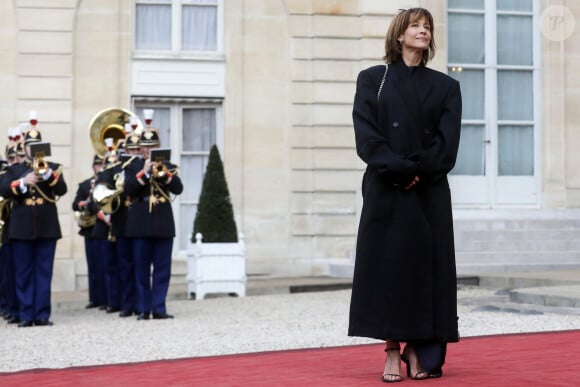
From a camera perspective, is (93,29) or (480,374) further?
(93,29)

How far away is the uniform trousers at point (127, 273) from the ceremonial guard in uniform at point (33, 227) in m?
1.15

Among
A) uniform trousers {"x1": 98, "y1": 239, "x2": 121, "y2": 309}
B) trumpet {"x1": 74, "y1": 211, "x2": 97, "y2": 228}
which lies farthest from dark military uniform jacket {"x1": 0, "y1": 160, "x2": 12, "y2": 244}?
trumpet {"x1": 74, "y1": 211, "x2": 97, "y2": 228}

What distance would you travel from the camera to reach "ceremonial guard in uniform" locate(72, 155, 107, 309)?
15.4 meters

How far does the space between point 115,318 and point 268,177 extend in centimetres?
576

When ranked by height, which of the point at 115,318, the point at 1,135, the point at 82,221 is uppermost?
the point at 1,135

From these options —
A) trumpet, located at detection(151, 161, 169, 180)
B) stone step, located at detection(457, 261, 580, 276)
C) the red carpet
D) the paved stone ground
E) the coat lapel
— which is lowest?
the paved stone ground

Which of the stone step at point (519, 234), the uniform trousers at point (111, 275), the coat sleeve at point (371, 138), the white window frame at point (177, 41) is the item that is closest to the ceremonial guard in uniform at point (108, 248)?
the uniform trousers at point (111, 275)

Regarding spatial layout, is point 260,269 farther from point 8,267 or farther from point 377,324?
point 377,324

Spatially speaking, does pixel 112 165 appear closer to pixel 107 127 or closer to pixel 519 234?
pixel 107 127

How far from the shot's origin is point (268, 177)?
19.0 metres

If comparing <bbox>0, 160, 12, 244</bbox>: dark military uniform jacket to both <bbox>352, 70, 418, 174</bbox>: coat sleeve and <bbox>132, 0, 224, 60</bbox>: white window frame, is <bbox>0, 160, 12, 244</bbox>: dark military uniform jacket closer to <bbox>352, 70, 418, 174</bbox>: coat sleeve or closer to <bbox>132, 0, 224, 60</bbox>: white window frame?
<bbox>132, 0, 224, 60</bbox>: white window frame

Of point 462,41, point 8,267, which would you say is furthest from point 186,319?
point 462,41

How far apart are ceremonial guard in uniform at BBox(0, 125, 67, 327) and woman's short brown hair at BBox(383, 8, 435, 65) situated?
6452 mm

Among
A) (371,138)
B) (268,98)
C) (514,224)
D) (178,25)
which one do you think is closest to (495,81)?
(514,224)
